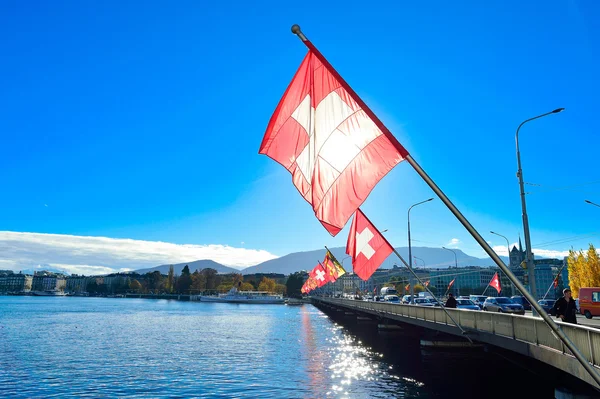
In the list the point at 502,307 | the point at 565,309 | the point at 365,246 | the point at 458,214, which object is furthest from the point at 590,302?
the point at 458,214

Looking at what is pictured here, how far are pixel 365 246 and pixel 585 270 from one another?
3004 inches

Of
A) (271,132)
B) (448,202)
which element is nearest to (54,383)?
(271,132)

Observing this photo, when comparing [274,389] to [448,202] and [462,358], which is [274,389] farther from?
[448,202]

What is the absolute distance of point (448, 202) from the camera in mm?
7699

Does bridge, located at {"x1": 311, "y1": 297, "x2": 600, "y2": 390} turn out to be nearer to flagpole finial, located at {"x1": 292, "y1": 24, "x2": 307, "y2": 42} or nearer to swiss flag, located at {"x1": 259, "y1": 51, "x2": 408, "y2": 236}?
swiss flag, located at {"x1": 259, "y1": 51, "x2": 408, "y2": 236}

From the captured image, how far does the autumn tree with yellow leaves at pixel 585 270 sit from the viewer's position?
80.4 m

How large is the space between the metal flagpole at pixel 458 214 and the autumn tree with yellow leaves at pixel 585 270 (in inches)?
3398

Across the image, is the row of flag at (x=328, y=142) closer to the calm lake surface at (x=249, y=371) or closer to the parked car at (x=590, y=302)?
the calm lake surface at (x=249, y=371)

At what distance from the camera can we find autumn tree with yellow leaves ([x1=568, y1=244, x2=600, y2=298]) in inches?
3167

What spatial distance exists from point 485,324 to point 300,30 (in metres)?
20.3

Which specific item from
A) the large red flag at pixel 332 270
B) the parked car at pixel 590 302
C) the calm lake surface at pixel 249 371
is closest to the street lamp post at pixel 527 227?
the calm lake surface at pixel 249 371

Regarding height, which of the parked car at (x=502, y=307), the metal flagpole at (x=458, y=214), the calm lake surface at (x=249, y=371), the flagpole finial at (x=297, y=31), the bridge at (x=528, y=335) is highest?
the flagpole finial at (x=297, y=31)

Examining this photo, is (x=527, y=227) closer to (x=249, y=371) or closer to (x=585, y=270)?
(x=249, y=371)

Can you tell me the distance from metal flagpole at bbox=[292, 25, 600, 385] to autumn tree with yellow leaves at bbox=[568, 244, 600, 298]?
86.3 metres
